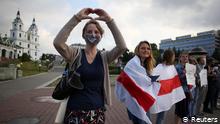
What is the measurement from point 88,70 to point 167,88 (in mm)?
3676

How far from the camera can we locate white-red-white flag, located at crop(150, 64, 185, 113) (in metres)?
5.81

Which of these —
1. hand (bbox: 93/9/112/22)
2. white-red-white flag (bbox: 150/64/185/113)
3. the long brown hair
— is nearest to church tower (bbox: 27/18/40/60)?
white-red-white flag (bbox: 150/64/185/113)

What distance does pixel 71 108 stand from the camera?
2.83 meters

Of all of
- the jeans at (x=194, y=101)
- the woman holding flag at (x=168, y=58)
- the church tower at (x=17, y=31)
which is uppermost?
the church tower at (x=17, y=31)

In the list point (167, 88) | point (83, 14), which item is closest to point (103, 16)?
point (83, 14)

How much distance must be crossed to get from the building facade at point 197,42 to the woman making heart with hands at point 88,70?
139732 millimetres

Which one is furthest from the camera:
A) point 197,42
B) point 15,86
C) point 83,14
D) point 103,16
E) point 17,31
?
point 17,31

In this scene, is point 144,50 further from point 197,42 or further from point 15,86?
point 197,42

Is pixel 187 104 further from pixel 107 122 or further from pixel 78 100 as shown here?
pixel 78 100

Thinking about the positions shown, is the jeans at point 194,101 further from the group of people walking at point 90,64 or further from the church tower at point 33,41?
the church tower at point 33,41

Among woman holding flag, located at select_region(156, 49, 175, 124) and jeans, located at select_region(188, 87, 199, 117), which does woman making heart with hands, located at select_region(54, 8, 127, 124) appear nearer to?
woman holding flag, located at select_region(156, 49, 175, 124)

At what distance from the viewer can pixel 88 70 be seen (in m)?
2.78

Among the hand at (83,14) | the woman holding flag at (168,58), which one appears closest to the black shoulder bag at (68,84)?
the hand at (83,14)

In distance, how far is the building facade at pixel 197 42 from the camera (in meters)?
137
